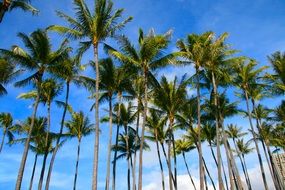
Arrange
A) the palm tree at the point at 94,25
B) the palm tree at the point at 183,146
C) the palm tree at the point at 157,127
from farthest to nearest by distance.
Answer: the palm tree at the point at 183,146, the palm tree at the point at 157,127, the palm tree at the point at 94,25

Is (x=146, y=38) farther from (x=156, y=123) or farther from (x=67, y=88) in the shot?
(x=156, y=123)

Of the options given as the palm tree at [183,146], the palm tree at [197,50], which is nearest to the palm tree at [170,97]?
the palm tree at [197,50]

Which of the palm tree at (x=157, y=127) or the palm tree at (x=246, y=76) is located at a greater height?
the palm tree at (x=246, y=76)

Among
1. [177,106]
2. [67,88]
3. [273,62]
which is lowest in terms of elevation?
[177,106]

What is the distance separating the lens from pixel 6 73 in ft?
76.2

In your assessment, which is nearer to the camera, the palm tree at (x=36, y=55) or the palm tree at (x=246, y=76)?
the palm tree at (x=36, y=55)

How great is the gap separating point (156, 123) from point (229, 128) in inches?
702

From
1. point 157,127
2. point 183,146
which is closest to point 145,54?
point 157,127

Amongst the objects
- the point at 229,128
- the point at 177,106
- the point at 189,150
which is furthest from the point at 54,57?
the point at 229,128

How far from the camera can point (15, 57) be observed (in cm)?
2289

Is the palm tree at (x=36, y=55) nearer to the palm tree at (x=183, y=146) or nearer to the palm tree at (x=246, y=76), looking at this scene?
the palm tree at (x=246, y=76)

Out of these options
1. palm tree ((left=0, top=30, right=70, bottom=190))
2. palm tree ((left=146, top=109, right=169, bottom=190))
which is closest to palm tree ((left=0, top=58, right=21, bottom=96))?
palm tree ((left=0, top=30, right=70, bottom=190))

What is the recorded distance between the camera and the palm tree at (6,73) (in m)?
22.6

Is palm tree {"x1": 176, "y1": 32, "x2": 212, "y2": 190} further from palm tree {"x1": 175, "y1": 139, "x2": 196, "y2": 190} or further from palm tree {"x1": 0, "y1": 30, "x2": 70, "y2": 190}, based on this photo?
palm tree {"x1": 175, "y1": 139, "x2": 196, "y2": 190}
